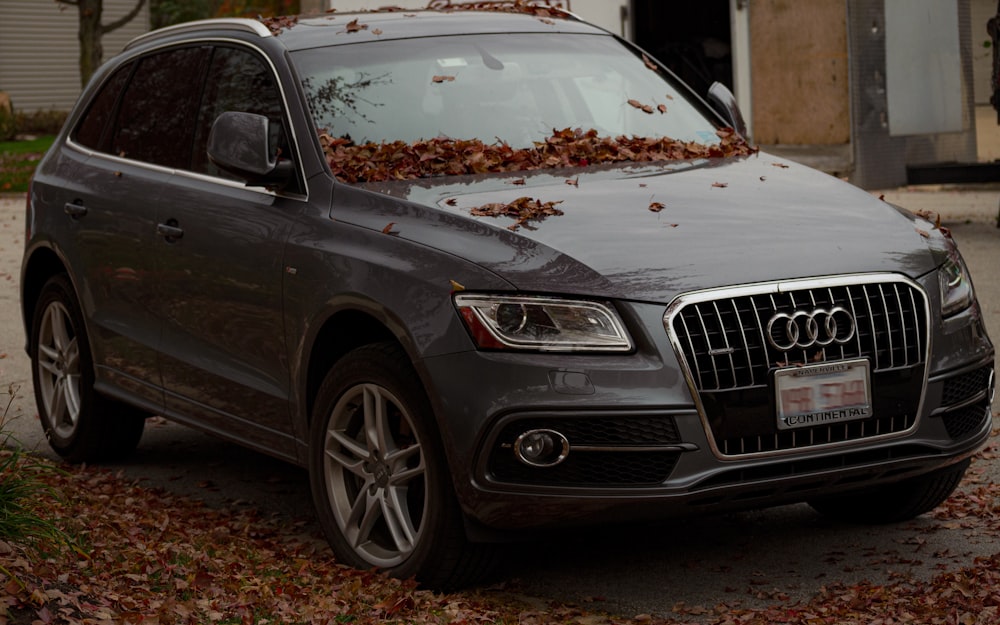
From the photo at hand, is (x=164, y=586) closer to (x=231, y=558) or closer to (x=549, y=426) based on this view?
(x=231, y=558)

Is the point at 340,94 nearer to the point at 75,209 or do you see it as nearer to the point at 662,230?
the point at 662,230

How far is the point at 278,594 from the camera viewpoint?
4957 millimetres

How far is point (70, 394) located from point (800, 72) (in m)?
14.4

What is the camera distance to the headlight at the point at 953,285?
5152 millimetres

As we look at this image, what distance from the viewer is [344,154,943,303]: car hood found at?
475 cm

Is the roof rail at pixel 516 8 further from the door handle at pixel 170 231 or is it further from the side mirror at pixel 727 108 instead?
the door handle at pixel 170 231

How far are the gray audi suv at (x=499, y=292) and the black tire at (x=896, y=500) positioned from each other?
0.05 ft

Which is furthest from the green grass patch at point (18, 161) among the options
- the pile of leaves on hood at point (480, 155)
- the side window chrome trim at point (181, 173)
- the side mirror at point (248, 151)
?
the pile of leaves on hood at point (480, 155)

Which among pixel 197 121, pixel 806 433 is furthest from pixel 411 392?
pixel 197 121

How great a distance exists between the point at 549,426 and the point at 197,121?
105 inches

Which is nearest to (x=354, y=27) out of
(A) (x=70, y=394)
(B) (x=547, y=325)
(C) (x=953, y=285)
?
(B) (x=547, y=325)

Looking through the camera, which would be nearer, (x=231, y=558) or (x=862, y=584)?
(x=862, y=584)

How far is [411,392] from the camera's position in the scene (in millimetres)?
4938

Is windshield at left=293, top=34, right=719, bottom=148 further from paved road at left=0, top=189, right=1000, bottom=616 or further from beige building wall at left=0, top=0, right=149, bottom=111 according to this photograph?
beige building wall at left=0, top=0, right=149, bottom=111
